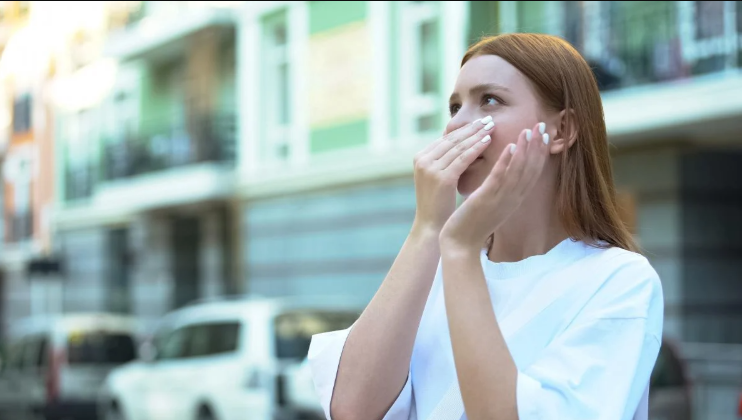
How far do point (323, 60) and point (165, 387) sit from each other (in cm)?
630

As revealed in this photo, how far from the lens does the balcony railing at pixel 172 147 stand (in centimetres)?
1838

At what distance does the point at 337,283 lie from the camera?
15258mm

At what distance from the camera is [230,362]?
8680 mm

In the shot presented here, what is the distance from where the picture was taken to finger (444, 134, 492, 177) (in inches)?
60.5

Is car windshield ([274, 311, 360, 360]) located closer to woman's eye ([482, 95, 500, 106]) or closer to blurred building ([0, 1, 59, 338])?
woman's eye ([482, 95, 500, 106])

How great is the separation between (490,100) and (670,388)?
5.35 metres

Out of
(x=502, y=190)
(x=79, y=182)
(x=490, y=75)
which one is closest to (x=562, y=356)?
(x=502, y=190)

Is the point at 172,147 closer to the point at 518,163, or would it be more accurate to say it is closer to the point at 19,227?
the point at 19,227

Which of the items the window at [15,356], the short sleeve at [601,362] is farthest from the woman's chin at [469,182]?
the window at [15,356]

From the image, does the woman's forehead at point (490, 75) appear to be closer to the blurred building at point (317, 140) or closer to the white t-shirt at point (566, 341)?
the white t-shirt at point (566, 341)

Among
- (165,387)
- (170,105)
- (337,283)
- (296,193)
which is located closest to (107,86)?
(170,105)

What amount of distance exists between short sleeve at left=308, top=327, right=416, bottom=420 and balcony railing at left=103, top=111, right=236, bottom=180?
54.3 ft

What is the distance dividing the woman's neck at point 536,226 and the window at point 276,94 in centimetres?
1468

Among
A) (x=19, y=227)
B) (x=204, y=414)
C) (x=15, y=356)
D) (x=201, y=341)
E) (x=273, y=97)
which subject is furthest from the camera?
(x=19, y=227)
